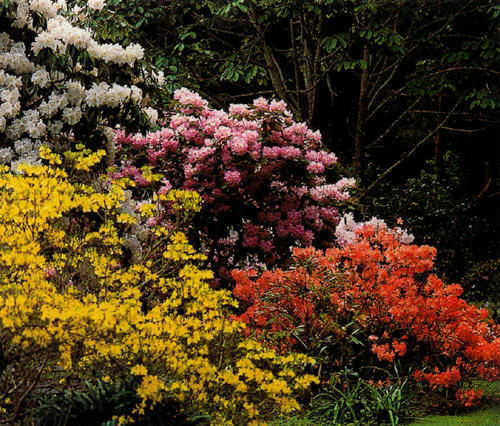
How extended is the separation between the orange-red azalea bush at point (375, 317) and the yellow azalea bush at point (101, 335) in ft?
4.37

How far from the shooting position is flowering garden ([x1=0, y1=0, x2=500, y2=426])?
11.7ft

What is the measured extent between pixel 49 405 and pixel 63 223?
5.34 feet

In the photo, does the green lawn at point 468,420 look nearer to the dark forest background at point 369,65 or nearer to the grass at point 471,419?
the grass at point 471,419

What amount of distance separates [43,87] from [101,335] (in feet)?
9.82

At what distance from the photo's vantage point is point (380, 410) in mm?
4918

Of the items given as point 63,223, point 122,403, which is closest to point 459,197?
point 63,223

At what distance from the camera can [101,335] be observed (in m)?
3.43

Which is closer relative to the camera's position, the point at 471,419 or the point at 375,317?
the point at 471,419

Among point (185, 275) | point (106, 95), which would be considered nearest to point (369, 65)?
point (106, 95)

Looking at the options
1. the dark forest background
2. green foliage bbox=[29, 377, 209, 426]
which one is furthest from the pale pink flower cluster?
green foliage bbox=[29, 377, 209, 426]

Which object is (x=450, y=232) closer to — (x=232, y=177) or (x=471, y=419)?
(x=232, y=177)

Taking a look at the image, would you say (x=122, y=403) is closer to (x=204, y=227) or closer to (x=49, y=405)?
(x=49, y=405)

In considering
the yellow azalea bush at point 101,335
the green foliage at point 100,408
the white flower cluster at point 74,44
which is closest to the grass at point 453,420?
the yellow azalea bush at point 101,335

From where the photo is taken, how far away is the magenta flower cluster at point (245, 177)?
6.59m
